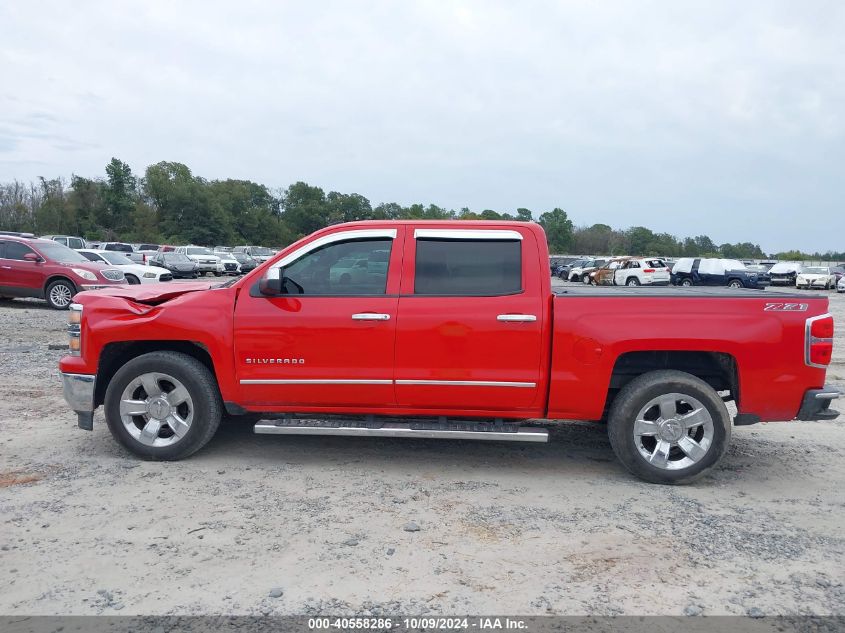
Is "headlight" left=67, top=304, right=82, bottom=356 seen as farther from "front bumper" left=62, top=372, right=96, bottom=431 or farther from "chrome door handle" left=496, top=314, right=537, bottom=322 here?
"chrome door handle" left=496, top=314, right=537, bottom=322

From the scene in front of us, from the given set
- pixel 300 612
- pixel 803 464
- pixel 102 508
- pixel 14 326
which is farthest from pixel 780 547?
pixel 14 326

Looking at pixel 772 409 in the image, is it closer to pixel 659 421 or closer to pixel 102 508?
pixel 659 421

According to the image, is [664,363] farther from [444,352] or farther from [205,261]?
[205,261]

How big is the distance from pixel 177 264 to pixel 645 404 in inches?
1224

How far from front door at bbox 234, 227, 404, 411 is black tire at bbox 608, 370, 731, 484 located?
1.68 m

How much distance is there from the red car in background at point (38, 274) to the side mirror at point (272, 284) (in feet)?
42.0

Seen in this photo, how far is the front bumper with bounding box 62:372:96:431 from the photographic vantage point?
5301 millimetres

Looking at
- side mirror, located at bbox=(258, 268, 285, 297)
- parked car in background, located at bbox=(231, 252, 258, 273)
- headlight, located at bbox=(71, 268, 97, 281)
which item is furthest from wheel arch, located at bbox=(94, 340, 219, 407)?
parked car in background, located at bbox=(231, 252, 258, 273)

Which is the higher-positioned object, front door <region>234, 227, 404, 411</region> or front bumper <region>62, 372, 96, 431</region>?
Answer: front door <region>234, 227, 404, 411</region>

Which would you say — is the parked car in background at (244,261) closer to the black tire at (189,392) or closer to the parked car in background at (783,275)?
the parked car in background at (783,275)

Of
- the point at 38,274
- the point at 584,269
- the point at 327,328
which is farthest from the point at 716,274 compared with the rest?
the point at 327,328

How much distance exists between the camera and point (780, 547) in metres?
3.94

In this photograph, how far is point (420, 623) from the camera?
10.2 feet

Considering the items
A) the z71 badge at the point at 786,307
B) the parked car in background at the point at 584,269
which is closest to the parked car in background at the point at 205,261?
the parked car in background at the point at 584,269
